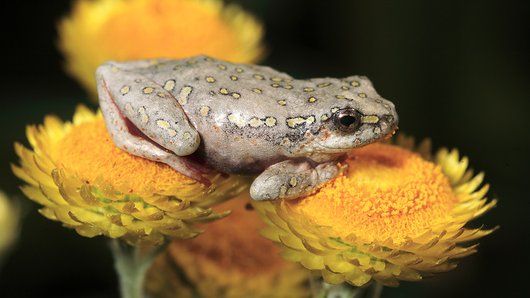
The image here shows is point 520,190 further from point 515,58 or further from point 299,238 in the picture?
point 299,238

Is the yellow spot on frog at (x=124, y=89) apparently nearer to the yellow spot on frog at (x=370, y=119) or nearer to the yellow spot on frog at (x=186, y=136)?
the yellow spot on frog at (x=186, y=136)

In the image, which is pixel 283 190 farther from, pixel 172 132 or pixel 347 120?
pixel 172 132

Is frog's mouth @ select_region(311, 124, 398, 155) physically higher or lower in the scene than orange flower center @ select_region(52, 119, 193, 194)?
higher

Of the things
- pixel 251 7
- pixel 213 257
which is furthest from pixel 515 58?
pixel 213 257

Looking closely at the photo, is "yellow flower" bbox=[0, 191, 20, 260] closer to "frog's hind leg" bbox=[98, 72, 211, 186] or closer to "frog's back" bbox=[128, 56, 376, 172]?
"frog's hind leg" bbox=[98, 72, 211, 186]

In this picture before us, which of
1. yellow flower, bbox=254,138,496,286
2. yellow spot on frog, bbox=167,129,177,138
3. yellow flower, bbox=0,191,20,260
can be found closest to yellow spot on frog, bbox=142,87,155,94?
yellow spot on frog, bbox=167,129,177,138
